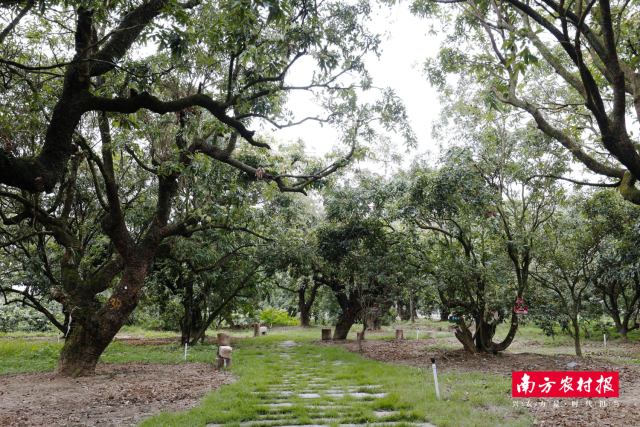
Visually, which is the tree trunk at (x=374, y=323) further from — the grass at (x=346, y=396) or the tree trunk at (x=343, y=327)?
the grass at (x=346, y=396)

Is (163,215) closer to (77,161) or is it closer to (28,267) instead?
(77,161)

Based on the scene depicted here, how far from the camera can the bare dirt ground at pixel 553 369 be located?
4891 mm

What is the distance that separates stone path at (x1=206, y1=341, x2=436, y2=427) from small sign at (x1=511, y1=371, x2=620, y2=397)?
208 centimetres

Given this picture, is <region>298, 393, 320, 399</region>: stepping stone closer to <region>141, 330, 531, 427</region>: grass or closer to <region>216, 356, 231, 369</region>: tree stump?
<region>141, 330, 531, 427</region>: grass

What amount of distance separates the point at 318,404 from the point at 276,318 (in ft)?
75.8

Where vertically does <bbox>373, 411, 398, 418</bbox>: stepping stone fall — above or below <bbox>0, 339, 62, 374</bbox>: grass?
above

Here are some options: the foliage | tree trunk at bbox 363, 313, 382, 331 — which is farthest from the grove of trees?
the foliage

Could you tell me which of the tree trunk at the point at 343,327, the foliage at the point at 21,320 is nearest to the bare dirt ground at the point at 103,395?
the tree trunk at the point at 343,327

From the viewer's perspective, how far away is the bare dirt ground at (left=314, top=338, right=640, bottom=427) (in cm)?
489

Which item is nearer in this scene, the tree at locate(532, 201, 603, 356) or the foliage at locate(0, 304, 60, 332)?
the tree at locate(532, 201, 603, 356)

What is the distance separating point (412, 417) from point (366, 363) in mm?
4983

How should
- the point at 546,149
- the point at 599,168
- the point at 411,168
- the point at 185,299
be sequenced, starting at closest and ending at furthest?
1. the point at 599,168
2. the point at 546,149
3. the point at 411,168
4. the point at 185,299

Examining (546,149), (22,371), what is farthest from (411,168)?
(22,371)

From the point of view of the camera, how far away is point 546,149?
9789mm
